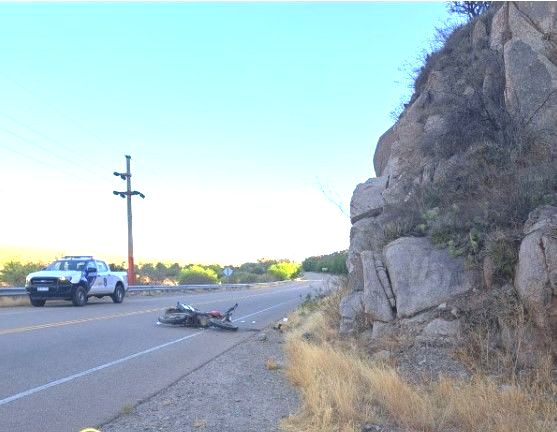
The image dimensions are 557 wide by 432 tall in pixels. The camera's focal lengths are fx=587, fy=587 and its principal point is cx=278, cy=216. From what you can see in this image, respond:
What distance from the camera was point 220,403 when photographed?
738 cm

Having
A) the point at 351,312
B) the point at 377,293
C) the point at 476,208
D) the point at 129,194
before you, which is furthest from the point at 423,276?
the point at 129,194

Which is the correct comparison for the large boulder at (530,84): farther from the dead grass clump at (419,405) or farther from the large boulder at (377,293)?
the dead grass clump at (419,405)

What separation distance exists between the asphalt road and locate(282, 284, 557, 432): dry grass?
2.41 meters

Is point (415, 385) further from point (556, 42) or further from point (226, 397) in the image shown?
point (556, 42)

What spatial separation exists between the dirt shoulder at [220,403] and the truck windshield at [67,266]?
16299mm

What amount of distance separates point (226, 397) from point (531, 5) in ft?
33.7

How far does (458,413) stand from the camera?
580cm

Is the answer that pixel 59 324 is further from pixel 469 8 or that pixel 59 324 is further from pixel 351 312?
pixel 469 8

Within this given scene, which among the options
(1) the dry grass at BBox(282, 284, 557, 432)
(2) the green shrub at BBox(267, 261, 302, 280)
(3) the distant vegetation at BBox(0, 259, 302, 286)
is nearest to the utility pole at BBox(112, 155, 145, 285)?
(3) the distant vegetation at BBox(0, 259, 302, 286)

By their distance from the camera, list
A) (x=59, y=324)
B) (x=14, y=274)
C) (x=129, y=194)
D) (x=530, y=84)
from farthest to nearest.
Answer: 1. (x=129, y=194)
2. (x=14, y=274)
3. (x=59, y=324)
4. (x=530, y=84)

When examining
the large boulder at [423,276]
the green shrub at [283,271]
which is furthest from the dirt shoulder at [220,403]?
the green shrub at [283,271]

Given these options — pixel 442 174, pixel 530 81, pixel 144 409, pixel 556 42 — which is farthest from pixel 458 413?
pixel 556 42

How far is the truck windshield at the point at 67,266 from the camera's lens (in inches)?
979

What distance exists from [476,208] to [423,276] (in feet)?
4.57
